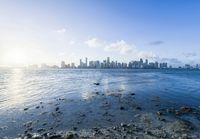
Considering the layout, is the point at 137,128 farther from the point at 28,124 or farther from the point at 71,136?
the point at 28,124

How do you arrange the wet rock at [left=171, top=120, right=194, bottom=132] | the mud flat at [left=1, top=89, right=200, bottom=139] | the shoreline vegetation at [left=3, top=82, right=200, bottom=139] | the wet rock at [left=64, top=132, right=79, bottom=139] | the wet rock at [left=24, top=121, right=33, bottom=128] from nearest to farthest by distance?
the wet rock at [left=64, top=132, right=79, bottom=139], the shoreline vegetation at [left=3, top=82, right=200, bottom=139], the mud flat at [left=1, top=89, right=200, bottom=139], the wet rock at [left=171, top=120, right=194, bottom=132], the wet rock at [left=24, top=121, right=33, bottom=128]

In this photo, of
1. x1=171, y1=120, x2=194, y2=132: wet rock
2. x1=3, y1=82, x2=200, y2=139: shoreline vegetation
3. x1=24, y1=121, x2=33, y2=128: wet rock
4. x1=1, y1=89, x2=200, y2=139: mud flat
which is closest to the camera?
x1=3, y1=82, x2=200, y2=139: shoreline vegetation

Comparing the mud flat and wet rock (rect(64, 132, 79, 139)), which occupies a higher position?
wet rock (rect(64, 132, 79, 139))

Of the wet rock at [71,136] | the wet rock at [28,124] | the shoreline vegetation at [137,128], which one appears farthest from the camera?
the wet rock at [28,124]

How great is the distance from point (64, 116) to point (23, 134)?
5693mm

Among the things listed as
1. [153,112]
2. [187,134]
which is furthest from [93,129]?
[153,112]

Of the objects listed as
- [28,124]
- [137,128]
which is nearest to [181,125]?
[137,128]

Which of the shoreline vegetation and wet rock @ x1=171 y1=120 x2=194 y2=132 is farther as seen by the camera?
wet rock @ x1=171 y1=120 x2=194 y2=132

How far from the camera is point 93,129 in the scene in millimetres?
15391

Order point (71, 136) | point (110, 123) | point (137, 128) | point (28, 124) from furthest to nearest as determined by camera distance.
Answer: point (110, 123), point (28, 124), point (137, 128), point (71, 136)

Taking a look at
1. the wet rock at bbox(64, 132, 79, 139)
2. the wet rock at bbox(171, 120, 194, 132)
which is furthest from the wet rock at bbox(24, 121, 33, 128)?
the wet rock at bbox(171, 120, 194, 132)

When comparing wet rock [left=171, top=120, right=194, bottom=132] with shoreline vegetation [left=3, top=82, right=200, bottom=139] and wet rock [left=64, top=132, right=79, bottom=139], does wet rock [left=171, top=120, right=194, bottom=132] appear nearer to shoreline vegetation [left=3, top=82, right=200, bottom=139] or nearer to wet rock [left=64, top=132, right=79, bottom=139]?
shoreline vegetation [left=3, top=82, right=200, bottom=139]

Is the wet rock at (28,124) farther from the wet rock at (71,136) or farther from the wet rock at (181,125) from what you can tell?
the wet rock at (181,125)

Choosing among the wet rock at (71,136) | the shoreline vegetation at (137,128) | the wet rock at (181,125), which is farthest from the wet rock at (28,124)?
the wet rock at (181,125)
